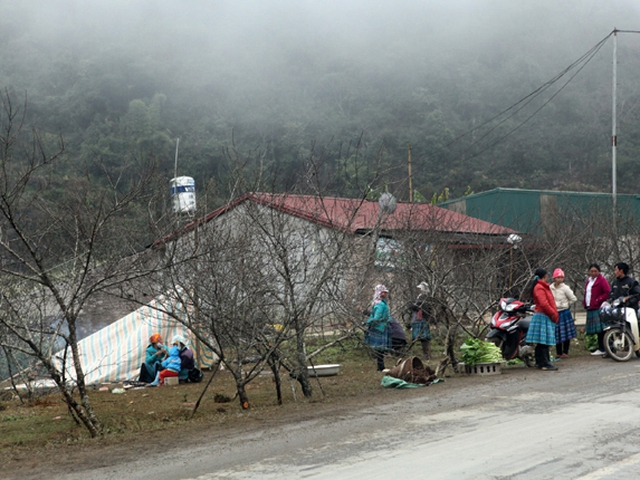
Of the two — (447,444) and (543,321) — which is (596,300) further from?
(447,444)

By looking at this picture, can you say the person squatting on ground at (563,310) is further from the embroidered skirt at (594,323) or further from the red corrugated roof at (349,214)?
the red corrugated roof at (349,214)

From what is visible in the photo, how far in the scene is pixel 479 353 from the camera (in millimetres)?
12430

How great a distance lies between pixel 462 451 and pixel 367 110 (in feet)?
262

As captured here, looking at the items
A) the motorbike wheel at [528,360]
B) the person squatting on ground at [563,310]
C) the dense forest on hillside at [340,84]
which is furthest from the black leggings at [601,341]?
the dense forest on hillside at [340,84]

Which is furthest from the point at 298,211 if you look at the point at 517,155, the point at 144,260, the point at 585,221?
the point at 517,155

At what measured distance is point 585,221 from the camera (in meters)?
23.5

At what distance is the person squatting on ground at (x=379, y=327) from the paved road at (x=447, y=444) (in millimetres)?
2863

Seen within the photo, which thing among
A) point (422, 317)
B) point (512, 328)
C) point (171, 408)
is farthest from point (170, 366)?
point (512, 328)

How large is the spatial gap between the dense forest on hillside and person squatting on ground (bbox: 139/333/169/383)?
2219 centimetres

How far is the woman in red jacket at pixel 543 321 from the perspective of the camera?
12.6 metres

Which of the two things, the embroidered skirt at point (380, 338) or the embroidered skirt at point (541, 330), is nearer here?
the embroidered skirt at point (541, 330)

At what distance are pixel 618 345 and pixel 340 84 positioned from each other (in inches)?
3431

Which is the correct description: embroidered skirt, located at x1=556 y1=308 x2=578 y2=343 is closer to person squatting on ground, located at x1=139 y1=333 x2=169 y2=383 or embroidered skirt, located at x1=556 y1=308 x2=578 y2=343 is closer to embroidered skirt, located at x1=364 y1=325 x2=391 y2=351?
embroidered skirt, located at x1=364 y1=325 x2=391 y2=351

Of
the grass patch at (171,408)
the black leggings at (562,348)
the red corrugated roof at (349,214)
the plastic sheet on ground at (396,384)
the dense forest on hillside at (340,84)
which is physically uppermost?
the dense forest on hillside at (340,84)
